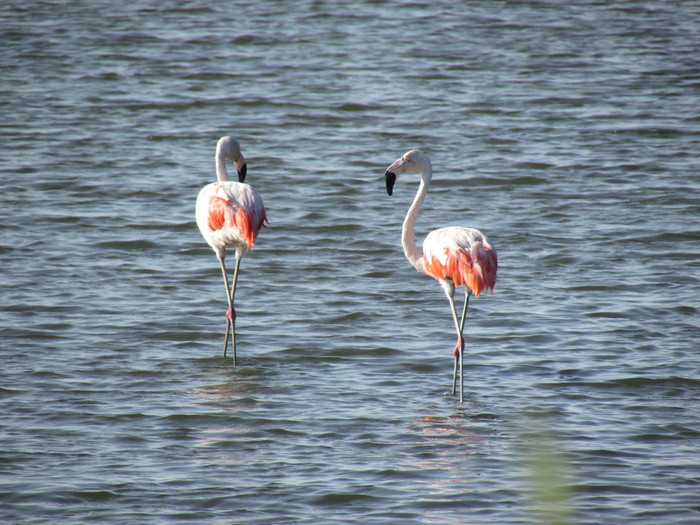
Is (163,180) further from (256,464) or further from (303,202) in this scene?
(256,464)

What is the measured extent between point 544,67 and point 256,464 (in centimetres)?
1385

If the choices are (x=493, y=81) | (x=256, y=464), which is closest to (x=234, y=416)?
(x=256, y=464)

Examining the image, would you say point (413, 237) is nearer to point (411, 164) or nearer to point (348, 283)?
point (411, 164)

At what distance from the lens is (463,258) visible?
5.98m

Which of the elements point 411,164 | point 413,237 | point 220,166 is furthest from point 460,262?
point 220,166

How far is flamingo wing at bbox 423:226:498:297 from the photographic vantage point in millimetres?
5957

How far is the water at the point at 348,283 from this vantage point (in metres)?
4.96

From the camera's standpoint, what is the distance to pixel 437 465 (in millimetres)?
5184

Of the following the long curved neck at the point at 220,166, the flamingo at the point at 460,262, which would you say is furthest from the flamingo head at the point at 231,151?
the flamingo at the point at 460,262

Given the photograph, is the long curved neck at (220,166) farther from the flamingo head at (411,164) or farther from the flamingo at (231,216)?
the flamingo head at (411,164)

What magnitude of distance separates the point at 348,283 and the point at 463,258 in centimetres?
299

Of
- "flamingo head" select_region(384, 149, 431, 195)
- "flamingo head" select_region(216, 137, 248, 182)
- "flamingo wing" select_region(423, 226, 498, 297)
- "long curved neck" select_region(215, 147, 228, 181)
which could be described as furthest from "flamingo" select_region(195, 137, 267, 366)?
"flamingo wing" select_region(423, 226, 498, 297)

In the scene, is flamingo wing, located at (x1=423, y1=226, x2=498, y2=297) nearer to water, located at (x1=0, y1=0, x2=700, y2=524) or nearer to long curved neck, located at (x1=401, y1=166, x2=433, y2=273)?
long curved neck, located at (x1=401, y1=166, x2=433, y2=273)

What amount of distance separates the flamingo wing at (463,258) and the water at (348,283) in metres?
0.75
